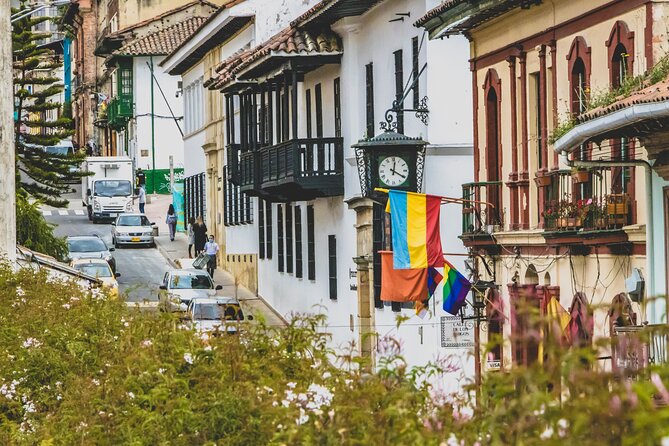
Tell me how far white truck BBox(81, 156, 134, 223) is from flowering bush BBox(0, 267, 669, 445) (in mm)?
68061

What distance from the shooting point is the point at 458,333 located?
92.7ft

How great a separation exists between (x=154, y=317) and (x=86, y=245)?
156 ft

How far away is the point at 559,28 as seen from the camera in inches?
913

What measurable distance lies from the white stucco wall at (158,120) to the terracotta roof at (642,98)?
268 ft

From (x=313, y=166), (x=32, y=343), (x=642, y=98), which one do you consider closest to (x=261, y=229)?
(x=313, y=166)

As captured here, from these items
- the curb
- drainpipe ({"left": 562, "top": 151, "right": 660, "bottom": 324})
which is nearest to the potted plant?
drainpipe ({"left": 562, "top": 151, "right": 660, "bottom": 324})

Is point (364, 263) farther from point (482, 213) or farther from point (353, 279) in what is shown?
point (482, 213)

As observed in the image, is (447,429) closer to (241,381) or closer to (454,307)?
(241,381)

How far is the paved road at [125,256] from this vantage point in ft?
196

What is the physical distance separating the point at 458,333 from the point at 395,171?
4.22 m

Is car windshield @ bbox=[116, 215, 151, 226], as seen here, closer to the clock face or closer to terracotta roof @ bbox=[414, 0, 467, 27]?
the clock face

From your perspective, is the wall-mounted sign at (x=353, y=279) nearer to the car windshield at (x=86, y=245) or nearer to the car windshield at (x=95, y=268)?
the car windshield at (x=95, y=268)

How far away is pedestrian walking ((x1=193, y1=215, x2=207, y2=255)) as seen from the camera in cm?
6631

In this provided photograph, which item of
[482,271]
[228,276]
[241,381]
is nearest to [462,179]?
[482,271]
